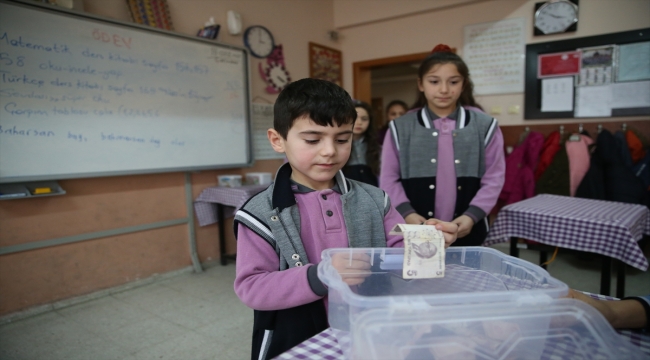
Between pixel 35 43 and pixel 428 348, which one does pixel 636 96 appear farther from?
pixel 35 43

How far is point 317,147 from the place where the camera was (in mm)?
835

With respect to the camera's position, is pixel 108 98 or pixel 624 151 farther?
pixel 624 151

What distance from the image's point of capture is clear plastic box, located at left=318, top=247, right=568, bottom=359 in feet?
1.62

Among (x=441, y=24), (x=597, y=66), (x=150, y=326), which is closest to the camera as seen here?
(x=150, y=326)

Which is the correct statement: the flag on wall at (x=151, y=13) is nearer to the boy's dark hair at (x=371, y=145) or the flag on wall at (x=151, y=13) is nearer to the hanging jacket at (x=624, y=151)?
the boy's dark hair at (x=371, y=145)

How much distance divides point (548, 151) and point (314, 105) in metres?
3.24

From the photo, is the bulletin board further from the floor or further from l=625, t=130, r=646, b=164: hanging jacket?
the floor

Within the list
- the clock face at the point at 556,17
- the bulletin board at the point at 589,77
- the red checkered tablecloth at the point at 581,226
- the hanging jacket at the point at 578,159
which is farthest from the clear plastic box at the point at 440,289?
the clock face at the point at 556,17

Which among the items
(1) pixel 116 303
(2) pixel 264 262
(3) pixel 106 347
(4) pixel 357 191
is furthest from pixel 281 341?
(1) pixel 116 303

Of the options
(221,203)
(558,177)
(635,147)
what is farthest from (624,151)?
(221,203)

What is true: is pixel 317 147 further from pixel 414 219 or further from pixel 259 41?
pixel 259 41

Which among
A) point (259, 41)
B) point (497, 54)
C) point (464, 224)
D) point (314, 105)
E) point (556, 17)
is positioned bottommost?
point (464, 224)

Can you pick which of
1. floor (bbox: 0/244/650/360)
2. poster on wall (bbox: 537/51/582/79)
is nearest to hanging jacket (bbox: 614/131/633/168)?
poster on wall (bbox: 537/51/582/79)

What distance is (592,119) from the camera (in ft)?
11.0
